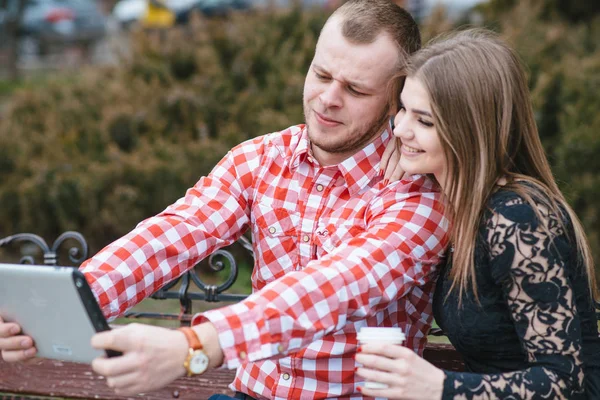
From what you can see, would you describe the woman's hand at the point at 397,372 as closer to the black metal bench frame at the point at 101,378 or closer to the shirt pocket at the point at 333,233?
the shirt pocket at the point at 333,233

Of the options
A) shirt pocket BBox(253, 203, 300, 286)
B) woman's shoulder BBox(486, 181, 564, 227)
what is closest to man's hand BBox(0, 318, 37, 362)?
shirt pocket BBox(253, 203, 300, 286)

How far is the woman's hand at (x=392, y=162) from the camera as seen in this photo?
238 cm

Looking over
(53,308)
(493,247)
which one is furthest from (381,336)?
(53,308)

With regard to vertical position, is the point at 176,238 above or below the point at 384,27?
below

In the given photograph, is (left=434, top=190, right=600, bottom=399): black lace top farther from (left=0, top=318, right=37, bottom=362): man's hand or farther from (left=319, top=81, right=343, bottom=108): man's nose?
(left=0, top=318, right=37, bottom=362): man's hand

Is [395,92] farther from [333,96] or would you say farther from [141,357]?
[141,357]

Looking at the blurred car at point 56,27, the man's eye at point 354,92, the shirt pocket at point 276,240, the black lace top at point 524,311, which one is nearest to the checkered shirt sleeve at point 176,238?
the shirt pocket at point 276,240

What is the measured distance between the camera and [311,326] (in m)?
1.98

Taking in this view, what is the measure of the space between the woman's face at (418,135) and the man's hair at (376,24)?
24cm

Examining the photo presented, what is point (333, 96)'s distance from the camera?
96.4 inches

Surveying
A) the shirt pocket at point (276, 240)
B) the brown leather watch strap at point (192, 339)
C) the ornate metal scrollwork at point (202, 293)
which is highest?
the shirt pocket at point (276, 240)

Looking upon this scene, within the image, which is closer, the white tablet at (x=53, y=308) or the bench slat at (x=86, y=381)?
the white tablet at (x=53, y=308)

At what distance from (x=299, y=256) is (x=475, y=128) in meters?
0.70

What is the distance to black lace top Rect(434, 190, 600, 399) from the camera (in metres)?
1.97
